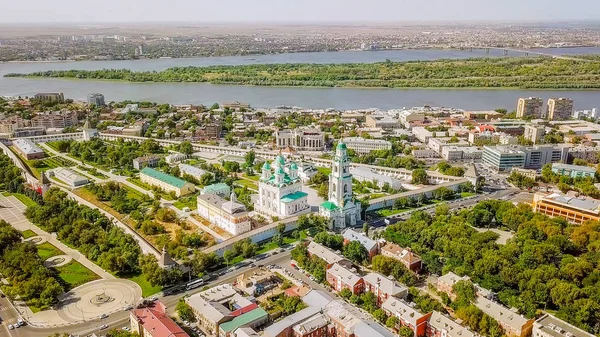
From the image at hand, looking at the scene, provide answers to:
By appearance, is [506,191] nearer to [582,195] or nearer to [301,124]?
[582,195]

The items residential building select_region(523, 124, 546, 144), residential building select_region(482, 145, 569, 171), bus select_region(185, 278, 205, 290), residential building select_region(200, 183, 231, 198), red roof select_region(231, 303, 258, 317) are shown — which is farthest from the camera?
residential building select_region(523, 124, 546, 144)

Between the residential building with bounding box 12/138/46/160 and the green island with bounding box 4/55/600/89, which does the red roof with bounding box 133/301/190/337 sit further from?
the green island with bounding box 4/55/600/89

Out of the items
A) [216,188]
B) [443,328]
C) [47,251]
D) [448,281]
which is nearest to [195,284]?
[47,251]

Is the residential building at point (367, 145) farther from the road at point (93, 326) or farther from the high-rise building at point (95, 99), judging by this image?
the high-rise building at point (95, 99)

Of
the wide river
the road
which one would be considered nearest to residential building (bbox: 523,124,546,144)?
the wide river

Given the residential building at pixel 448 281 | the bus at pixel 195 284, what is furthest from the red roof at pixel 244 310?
the residential building at pixel 448 281

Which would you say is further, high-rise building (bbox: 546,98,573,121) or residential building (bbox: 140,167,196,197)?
high-rise building (bbox: 546,98,573,121)

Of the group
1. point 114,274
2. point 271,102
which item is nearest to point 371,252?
point 114,274
